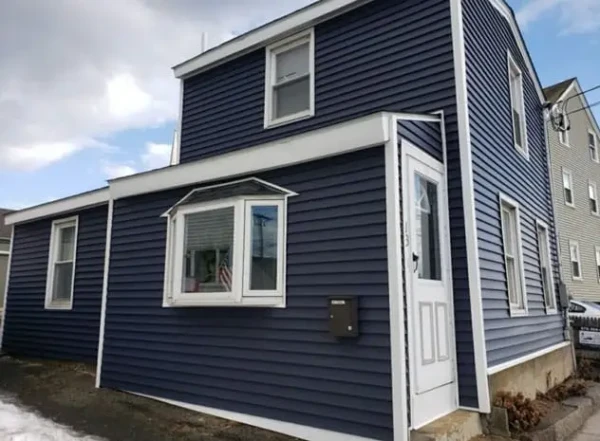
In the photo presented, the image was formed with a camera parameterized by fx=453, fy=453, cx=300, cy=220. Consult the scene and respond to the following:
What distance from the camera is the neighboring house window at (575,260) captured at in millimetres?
15484

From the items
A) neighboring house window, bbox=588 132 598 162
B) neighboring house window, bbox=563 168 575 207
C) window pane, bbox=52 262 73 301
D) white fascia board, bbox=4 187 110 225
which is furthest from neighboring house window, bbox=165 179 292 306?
neighboring house window, bbox=588 132 598 162

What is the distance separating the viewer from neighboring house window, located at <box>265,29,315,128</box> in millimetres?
6742

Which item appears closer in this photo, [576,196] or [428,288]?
[428,288]

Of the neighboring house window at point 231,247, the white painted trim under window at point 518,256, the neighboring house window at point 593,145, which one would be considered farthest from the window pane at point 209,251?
the neighboring house window at point 593,145

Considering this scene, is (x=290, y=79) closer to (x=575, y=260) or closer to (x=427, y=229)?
(x=427, y=229)

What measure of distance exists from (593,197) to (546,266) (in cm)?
1292

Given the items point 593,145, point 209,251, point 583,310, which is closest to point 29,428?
point 209,251

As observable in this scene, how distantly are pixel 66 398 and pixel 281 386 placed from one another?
289 cm

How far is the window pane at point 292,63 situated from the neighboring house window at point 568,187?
43.3 feet

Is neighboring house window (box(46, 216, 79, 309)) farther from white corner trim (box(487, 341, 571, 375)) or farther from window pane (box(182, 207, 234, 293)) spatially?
white corner trim (box(487, 341, 571, 375))

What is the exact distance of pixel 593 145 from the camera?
62.6ft

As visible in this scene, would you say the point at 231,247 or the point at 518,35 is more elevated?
the point at 518,35

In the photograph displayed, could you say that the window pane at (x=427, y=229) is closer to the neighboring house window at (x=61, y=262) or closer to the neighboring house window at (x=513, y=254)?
the neighboring house window at (x=513, y=254)

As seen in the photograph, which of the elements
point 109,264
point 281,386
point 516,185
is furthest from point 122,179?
point 516,185
